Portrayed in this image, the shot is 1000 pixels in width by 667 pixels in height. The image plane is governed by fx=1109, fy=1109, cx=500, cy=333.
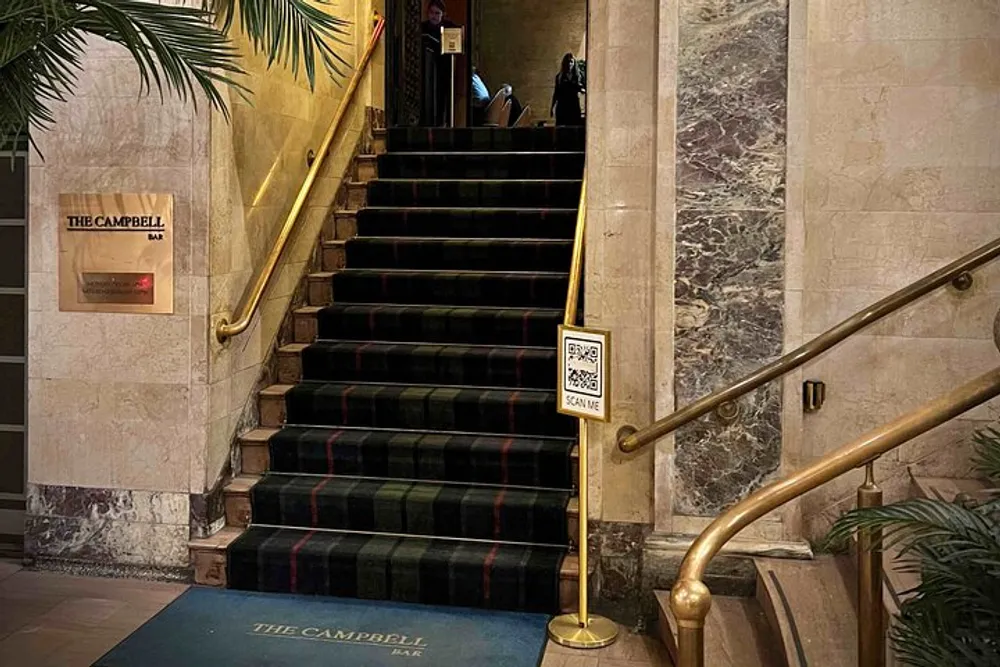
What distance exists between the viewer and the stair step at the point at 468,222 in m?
6.74

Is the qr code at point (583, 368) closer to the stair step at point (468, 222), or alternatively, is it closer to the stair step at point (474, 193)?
the stair step at point (468, 222)

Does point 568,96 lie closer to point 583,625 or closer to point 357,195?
point 357,195

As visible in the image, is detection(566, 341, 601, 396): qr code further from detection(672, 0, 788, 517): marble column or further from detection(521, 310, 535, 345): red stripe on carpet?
detection(521, 310, 535, 345): red stripe on carpet

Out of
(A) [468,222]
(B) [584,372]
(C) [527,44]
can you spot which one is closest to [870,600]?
(B) [584,372]

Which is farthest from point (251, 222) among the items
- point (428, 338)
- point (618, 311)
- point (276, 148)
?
point (618, 311)

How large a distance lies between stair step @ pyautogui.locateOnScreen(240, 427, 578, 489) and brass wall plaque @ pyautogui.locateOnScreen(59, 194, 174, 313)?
0.88 meters

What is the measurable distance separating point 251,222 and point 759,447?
8.83ft

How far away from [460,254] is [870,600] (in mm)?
4054

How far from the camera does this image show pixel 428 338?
239 inches

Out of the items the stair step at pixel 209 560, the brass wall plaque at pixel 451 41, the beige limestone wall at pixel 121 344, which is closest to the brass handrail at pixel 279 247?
the beige limestone wall at pixel 121 344

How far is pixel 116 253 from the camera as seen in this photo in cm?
509

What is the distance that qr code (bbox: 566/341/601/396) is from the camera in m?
4.25

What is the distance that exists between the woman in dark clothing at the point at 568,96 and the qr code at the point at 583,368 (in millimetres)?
5848

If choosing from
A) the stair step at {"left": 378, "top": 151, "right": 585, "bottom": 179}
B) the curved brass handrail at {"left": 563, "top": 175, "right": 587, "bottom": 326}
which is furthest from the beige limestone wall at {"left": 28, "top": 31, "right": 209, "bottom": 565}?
the stair step at {"left": 378, "top": 151, "right": 585, "bottom": 179}
